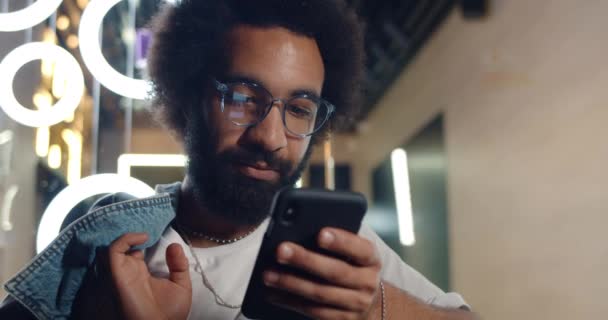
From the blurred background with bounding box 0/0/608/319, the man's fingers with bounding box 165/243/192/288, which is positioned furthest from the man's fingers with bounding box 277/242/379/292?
the blurred background with bounding box 0/0/608/319

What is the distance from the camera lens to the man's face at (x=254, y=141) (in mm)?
1111

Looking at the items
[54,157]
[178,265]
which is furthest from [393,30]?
[178,265]

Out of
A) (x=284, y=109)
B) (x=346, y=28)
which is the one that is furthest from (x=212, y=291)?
(x=346, y=28)

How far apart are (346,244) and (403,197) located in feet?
17.1

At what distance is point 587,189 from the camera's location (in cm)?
288

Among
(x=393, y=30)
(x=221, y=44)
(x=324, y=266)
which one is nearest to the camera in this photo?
(x=324, y=266)

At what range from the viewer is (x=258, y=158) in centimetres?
111

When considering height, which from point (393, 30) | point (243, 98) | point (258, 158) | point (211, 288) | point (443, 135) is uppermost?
point (393, 30)

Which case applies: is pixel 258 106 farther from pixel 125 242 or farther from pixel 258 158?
pixel 125 242

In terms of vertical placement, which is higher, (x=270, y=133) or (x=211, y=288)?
(x=270, y=133)

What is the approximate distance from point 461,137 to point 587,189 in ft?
→ 6.22

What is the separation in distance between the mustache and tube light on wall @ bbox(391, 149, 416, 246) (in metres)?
4.80

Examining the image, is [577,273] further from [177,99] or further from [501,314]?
[177,99]

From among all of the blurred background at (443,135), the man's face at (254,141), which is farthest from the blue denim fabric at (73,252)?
the blurred background at (443,135)
